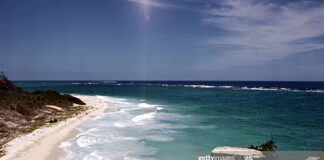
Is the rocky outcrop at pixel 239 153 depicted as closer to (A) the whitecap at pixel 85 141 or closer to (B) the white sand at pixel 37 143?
(B) the white sand at pixel 37 143

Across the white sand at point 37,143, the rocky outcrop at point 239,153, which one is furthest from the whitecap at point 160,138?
the rocky outcrop at point 239,153

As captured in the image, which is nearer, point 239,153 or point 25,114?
point 239,153

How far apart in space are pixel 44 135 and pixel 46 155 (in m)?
5.10

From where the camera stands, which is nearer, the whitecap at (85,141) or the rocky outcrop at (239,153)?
the rocky outcrop at (239,153)

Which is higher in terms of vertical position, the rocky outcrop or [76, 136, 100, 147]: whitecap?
the rocky outcrop

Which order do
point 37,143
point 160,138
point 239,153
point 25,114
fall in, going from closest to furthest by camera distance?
1. point 239,153
2. point 37,143
3. point 160,138
4. point 25,114

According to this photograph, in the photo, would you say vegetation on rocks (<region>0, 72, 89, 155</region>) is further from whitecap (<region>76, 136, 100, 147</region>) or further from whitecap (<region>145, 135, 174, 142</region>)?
whitecap (<region>145, 135, 174, 142</region>)

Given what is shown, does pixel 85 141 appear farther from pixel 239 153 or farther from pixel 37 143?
pixel 239 153

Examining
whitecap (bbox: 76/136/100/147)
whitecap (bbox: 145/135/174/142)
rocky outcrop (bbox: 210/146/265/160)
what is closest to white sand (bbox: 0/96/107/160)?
whitecap (bbox: 76/136/100/147)

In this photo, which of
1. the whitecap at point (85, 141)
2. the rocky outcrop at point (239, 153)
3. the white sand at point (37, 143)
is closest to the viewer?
the rocky outcrop at point (239, 153)

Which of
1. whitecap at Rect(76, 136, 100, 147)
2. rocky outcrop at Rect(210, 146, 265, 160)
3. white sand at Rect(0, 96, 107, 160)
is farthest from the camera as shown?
whitecap at Rect(76, 136, 100, 147)

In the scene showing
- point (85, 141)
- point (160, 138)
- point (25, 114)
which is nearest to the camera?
point (85, 141)

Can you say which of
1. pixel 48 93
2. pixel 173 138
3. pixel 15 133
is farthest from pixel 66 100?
pixel 173 138

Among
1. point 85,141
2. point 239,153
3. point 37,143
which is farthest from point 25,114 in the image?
point 239,153
